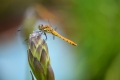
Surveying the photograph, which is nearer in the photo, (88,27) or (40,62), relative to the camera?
(40,62)

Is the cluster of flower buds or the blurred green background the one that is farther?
the blurred green background

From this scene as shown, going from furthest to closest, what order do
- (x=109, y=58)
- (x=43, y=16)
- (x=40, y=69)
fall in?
(x=43, y=16)
(x=109, y=58)
(x=40, y=69)

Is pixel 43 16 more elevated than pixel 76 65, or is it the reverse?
pixel 43 16

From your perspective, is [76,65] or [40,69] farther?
[76,65]

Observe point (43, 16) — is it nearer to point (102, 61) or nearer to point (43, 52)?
point (102, 61)

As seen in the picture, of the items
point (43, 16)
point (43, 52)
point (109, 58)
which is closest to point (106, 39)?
point (109, 58)

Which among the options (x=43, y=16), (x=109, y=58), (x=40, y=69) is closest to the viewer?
(x=40, y=69)

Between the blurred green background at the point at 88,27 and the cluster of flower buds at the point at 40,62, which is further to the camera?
the blurred green background at the point at 88,27

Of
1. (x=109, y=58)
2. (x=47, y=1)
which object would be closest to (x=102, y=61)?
(x=109, y=58)
